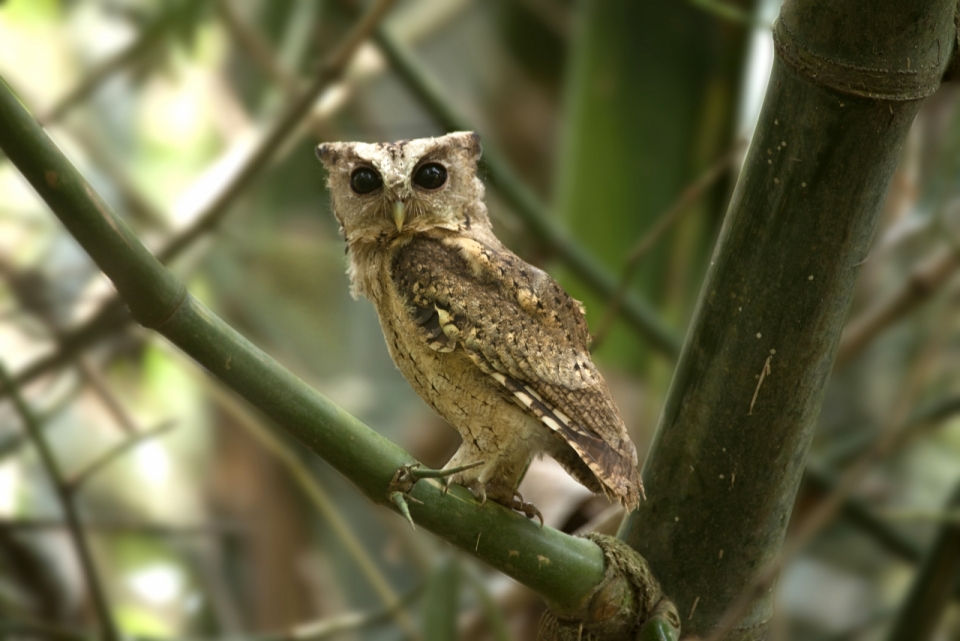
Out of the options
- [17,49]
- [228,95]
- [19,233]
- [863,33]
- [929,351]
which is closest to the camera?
[863,33]

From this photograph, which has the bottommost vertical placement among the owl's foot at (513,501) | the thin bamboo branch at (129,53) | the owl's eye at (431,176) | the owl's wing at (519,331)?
the owl's foot at (513,501)

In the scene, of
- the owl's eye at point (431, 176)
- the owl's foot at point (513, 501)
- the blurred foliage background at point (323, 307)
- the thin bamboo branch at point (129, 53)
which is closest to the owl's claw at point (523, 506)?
the owl's foot at point (513, 501)

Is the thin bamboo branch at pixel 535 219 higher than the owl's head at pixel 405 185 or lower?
higher

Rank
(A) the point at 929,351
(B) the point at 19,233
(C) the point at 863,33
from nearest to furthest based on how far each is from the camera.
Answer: (C) the point at 863,33
(A) the point at 929,351
(B) the point at 19,233

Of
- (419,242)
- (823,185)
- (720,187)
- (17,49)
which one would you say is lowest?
(823,185)

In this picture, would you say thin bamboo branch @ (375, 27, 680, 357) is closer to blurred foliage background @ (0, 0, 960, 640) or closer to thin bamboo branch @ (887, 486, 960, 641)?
blurred foliage background @ (0, 0, 960, 640)

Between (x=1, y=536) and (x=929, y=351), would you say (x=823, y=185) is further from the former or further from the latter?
(x=1, y=536)

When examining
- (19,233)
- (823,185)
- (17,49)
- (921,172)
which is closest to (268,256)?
(19,233)

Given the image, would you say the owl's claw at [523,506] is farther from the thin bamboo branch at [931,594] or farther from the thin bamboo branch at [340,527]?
the thin bamboo branch at [931,594]
